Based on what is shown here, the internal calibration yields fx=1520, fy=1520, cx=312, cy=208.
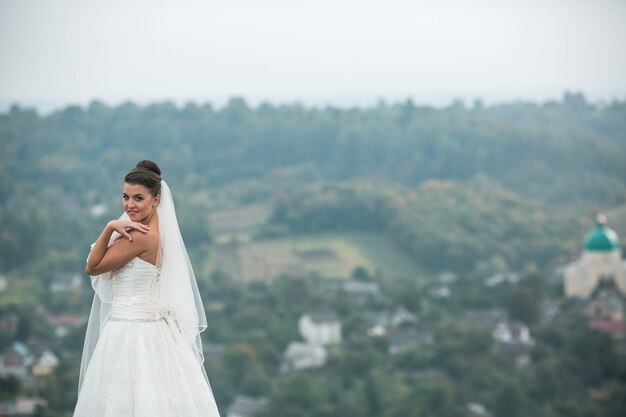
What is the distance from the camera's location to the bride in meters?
4.07

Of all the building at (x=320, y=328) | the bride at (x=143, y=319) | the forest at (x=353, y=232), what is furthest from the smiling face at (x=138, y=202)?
the building at (x=320, y=328)

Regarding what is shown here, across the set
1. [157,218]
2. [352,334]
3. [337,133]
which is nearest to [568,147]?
[337,133]

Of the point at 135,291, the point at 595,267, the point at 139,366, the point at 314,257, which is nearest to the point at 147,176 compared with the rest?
the point at 135,291

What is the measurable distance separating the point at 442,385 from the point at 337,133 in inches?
2404

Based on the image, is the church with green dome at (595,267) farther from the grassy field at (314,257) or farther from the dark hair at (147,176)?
the dark hair at (147,176)

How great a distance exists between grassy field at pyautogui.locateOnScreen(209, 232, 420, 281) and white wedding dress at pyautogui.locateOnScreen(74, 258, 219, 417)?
50723mm

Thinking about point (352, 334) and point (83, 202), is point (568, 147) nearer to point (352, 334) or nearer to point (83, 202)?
point (83, 202)

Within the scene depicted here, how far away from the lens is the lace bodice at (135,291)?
13.6 feet

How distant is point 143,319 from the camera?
13.7 ft

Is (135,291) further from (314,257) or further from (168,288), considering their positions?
(314,257)

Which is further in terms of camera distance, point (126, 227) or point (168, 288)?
point (168, 288)

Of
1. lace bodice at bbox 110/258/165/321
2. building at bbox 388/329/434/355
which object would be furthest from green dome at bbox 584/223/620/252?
lace bodice at bbox 110/258/165/321

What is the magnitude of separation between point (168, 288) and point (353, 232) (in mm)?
60328

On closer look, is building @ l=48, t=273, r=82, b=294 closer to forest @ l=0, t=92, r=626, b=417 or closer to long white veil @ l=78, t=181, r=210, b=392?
forest @ l=0, t=92, r=626, b=417
